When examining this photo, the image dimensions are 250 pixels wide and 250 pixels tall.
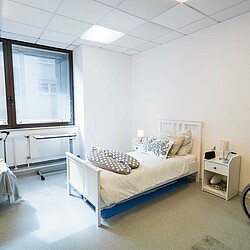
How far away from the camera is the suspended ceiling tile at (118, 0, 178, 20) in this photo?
2406mm

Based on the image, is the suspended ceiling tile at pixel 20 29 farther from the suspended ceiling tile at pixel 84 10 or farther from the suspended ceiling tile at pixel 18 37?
the suspended ceiling tile at pixel 84 10

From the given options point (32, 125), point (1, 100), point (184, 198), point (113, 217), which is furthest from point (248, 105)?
point (1, 100)

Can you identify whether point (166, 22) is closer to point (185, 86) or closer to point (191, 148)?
point (185, 86)

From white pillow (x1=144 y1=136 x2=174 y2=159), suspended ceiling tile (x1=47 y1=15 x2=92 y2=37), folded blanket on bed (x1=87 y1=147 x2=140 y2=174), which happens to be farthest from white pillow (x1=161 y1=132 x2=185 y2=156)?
suspended ceiling tile (x1=47 y1=15 x2=92 y2=37)

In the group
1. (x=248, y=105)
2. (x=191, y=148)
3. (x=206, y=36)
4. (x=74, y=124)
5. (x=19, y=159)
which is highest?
(x=206, y=36)

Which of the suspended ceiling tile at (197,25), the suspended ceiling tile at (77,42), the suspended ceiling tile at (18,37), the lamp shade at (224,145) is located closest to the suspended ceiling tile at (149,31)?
the suspended ceiling tile at (197,25)

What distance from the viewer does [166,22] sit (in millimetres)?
2953

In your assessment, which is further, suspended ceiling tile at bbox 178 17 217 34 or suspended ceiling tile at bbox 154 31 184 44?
suspended ceiling tile at bbox 154 31 184 44

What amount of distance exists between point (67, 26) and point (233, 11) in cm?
251

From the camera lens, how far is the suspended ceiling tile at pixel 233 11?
2.47 meters

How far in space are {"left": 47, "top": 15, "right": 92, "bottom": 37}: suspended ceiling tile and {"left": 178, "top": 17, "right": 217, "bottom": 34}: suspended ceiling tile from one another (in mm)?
1609

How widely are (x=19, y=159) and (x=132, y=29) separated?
335cm

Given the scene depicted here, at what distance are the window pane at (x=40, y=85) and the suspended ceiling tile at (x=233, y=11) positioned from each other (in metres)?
3.24

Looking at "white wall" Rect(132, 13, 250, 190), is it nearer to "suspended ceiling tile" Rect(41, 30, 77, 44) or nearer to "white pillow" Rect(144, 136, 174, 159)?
"white pillow" Rect(144, 136, 174, 159)
